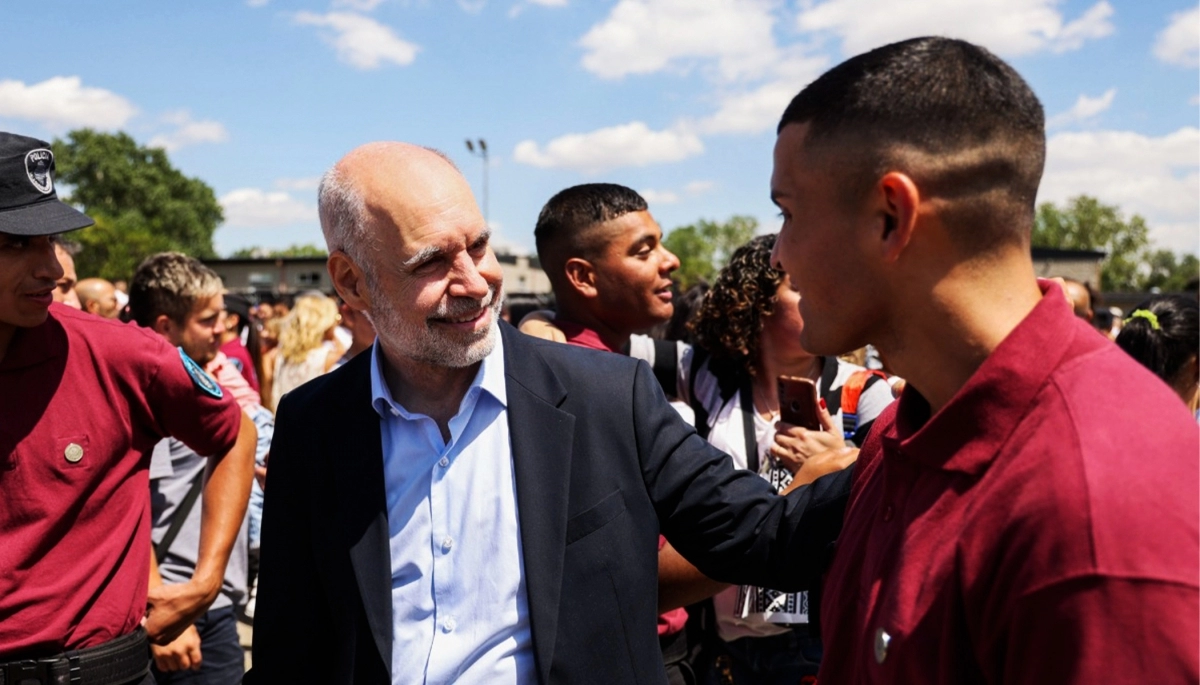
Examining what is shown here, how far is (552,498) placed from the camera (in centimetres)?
221

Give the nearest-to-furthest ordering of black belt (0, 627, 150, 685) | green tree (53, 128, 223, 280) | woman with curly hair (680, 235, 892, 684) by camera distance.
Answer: black belt (0, 627, 150, 685) < woman with curly hair (680, 235, 892, 684) < green tree (53, 128, 223, 280)

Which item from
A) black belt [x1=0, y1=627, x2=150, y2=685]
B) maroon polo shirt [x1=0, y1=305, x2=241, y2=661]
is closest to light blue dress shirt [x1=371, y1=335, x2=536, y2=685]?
maroon polo shirt [x1=0, y1=305, x2=241, y2=661]

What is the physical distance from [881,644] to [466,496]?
1.15m

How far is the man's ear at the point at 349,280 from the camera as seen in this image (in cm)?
252

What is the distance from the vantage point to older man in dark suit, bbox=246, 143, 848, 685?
7.08 ft

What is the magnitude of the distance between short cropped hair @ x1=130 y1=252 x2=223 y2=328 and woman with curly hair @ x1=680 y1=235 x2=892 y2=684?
8.36ft

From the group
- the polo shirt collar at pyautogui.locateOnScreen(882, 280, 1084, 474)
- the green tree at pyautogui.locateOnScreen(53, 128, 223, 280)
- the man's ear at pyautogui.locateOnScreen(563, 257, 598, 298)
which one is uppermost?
the green tree at pyautogui.locateOnScreen(53, 128, 223, 280)

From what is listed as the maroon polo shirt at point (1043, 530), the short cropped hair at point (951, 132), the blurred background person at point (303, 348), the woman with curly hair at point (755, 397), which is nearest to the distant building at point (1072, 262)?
the blurred background person at point (303, 348)

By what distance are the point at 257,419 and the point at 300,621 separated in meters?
3.11

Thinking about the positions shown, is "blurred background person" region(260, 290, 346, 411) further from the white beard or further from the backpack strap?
the white beard

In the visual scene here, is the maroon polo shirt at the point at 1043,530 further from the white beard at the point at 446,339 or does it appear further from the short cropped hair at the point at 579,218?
the short cropped hair at the point at 579,218

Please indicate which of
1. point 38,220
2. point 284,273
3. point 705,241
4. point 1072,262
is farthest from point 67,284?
point 705,241

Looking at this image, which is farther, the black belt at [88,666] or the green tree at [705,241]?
the green tree at [705,241]

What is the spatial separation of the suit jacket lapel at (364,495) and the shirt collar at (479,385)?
0.9 inches
